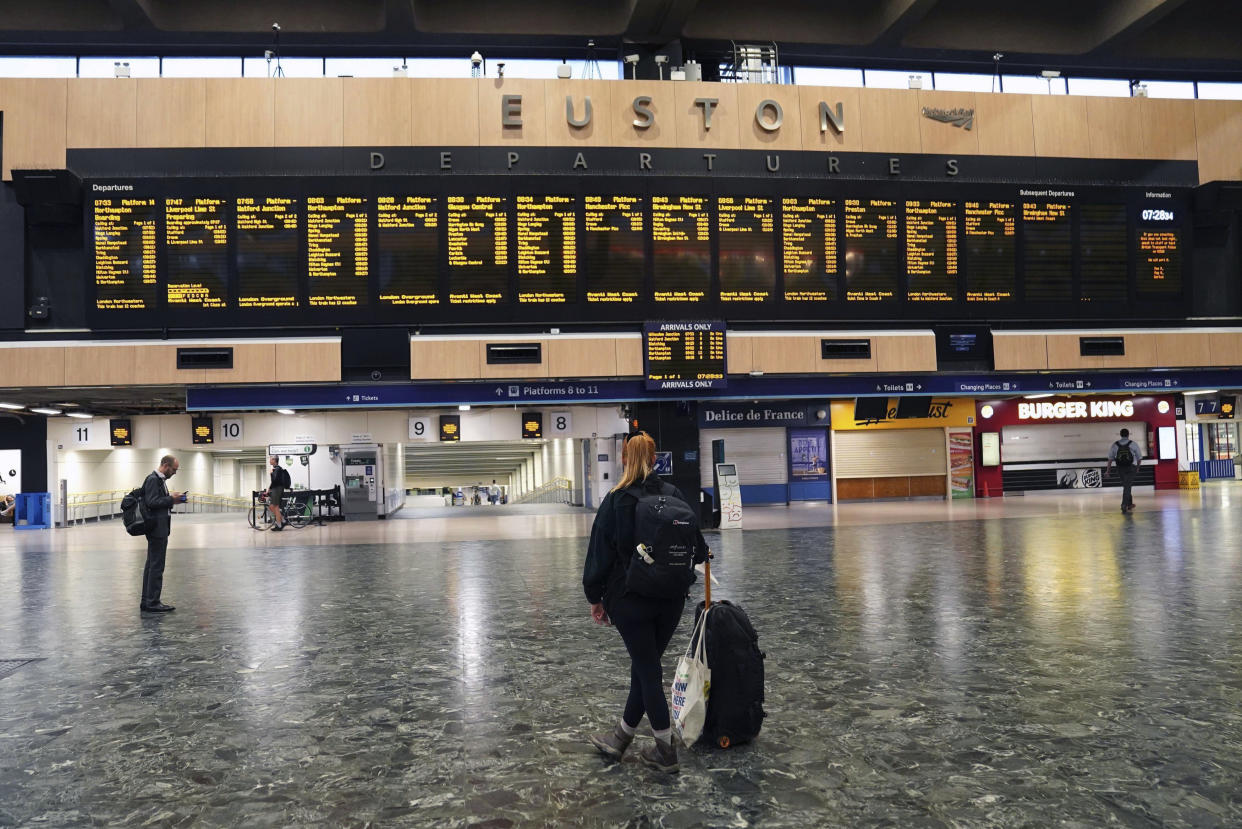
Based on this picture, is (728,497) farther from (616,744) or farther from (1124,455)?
(616,744)

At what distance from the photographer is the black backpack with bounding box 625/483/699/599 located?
3.76 metres

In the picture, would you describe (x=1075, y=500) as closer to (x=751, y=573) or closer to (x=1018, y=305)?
(x=1018, y=305)

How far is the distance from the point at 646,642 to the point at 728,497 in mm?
13086

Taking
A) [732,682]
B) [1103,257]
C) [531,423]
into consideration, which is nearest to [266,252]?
[531,423]

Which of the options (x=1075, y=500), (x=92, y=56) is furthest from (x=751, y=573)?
(x=92, y=56)

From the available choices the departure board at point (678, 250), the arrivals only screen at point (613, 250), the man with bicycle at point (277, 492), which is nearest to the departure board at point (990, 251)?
the arrivals only screen at point (613, 250)

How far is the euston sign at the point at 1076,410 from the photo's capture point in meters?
26.5

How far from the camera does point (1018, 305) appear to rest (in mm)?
14172

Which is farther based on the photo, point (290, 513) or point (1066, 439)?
point (1066, 439)

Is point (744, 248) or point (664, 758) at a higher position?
point (744, 248)

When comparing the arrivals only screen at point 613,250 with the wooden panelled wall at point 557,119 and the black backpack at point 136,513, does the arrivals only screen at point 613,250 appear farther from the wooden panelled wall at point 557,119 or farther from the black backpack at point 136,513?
the black backpack at point 136,513

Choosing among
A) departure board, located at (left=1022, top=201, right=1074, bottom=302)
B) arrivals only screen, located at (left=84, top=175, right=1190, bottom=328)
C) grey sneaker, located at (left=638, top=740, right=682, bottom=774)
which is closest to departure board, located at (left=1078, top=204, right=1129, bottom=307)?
arrivals only screen, located at (left=84, top=175, right=1190, bottom=328)

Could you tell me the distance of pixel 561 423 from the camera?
20703 millimetres

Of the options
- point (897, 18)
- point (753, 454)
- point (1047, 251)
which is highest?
point (897, 18)
